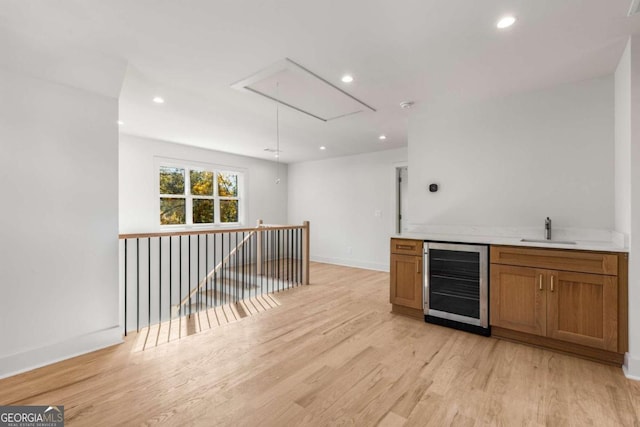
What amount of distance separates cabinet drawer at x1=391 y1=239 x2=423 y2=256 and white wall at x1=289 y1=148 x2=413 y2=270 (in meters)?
2.36

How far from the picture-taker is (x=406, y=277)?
11.2 ft

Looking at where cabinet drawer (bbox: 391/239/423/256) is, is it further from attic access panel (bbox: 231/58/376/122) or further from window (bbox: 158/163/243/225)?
window (bbox: 158/163/243/225)

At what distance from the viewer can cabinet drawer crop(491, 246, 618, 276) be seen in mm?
2293

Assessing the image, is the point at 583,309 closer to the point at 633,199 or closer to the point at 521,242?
the point at 521,242

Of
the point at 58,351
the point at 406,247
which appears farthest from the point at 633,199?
the point at 58,351

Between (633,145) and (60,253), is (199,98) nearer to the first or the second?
(60,253)

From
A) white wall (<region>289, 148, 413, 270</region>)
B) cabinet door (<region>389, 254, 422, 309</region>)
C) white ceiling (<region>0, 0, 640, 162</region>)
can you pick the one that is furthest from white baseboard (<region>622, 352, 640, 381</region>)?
white wall (<region>289, 148, 413, 270</region>)

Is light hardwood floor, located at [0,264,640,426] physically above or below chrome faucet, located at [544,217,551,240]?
below

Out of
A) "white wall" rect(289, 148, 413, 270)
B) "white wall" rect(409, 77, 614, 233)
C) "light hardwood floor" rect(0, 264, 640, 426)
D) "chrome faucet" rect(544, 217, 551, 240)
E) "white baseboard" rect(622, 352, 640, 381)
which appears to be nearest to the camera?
"light hardwood floor" rect(0, 264, 640, 426)

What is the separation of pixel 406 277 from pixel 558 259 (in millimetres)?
1424

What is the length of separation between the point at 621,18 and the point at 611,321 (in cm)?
218

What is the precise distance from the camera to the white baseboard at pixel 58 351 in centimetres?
219

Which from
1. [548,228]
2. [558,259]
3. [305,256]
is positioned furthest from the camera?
[305,256]

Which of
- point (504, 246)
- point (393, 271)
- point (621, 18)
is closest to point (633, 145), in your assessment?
point (621, 18)
